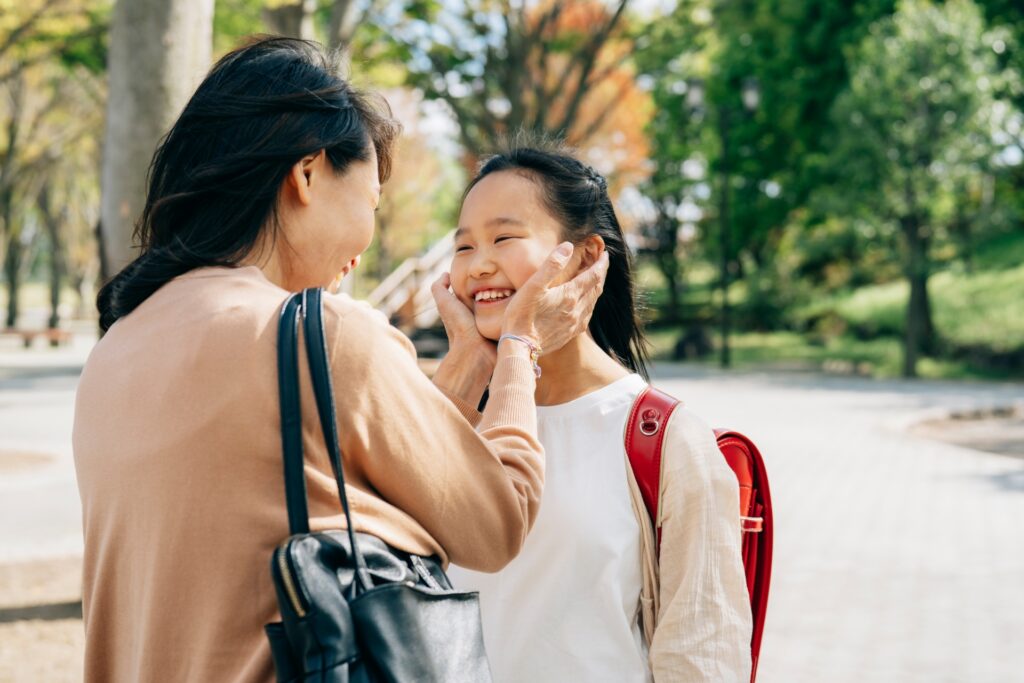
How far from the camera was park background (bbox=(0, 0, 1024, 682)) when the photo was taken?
5.79 meters

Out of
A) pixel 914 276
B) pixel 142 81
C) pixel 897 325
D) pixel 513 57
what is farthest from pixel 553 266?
pixel 897 325

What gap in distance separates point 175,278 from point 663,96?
118ft

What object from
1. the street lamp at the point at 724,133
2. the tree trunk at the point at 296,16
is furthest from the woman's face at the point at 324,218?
the street lamp at the point at 724,133

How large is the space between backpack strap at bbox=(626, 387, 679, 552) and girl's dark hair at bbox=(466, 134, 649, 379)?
17.1 inches

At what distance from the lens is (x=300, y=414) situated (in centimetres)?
151

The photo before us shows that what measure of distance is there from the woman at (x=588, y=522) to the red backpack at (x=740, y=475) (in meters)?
0.03

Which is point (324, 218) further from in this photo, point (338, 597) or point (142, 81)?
point (142, 81)

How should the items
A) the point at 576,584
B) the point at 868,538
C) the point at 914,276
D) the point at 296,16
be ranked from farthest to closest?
the point at 914,276
the point at 296,16
the point at 868,538
the point at 576,584

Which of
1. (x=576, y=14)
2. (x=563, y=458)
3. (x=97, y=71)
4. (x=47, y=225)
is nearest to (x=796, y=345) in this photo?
(x=576, y=14)

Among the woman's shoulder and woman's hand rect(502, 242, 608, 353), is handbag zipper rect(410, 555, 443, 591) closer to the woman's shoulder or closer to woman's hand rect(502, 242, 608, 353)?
the woman's shoulder

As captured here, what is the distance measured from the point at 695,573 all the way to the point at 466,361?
26.8 inches

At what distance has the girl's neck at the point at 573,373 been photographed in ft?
8.18

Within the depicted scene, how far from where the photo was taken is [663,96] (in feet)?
120

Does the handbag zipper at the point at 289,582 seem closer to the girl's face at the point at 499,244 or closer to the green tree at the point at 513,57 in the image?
the girl's face at the point at 499,244
